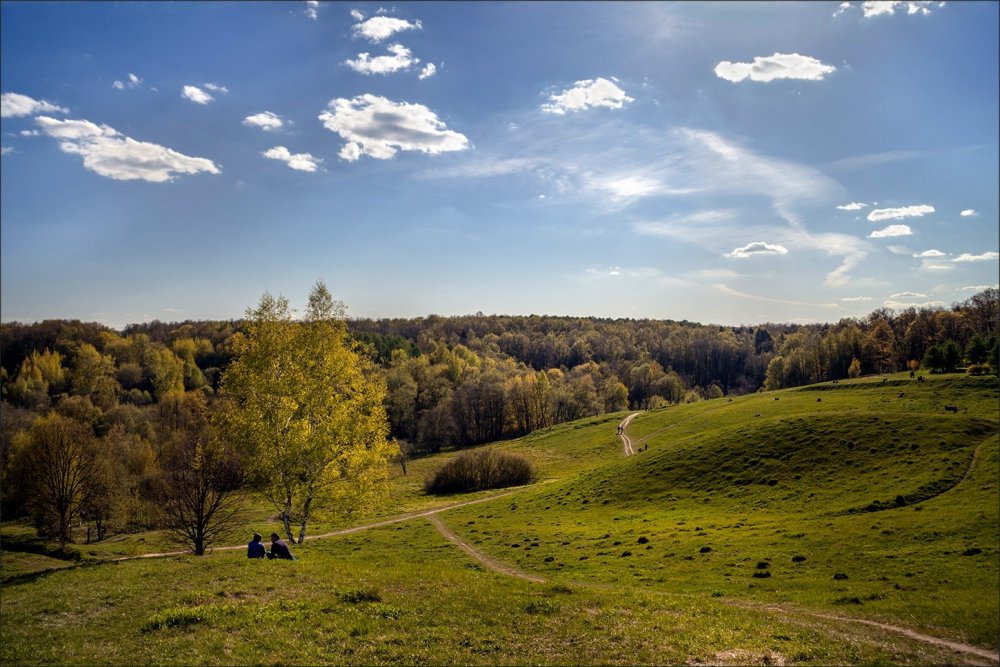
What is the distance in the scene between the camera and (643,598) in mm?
22312

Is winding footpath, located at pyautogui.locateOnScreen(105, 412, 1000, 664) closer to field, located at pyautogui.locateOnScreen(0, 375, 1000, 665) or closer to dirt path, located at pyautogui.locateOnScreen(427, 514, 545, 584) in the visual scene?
dirt path, located at pyautogui.locateOnScreen(427, 514, 545, 584)

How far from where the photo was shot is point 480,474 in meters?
91.9

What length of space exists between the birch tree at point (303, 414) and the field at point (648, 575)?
13.2 feet

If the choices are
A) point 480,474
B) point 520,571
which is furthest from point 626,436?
point 520,571

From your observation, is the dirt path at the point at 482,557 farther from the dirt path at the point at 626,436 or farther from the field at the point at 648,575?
the dirt path at the point at 626,436

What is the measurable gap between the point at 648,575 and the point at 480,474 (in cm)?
6241

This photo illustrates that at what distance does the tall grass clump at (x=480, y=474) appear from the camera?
3593 inches

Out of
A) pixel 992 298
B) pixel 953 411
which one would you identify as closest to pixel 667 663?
pixel 953 411

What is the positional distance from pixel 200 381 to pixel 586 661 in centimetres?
18511

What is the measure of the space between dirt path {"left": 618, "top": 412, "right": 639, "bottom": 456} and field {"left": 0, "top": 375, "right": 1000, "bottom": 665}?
2979 centimetres

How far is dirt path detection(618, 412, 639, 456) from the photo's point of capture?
94.7 meters

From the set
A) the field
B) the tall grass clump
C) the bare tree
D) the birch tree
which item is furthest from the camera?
the tall grass clump

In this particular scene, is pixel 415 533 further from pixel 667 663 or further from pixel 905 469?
pixel 905 469

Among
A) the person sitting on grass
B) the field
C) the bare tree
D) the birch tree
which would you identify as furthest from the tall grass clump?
the person sitting on grass
